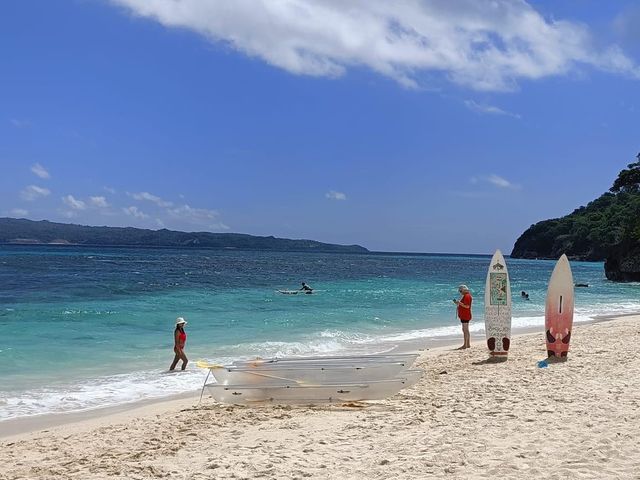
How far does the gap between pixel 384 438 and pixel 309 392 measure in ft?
7.13

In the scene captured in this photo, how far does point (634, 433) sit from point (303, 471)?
3258 mm

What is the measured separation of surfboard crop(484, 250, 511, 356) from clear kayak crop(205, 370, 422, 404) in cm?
395

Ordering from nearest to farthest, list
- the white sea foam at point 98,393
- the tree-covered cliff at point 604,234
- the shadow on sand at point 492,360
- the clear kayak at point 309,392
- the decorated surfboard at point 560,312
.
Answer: the clear kayak at point 309,392 < the white sea foam at point 98,393 < the decorated surfboard at point 560,312 < the shadow on sand at point 492,360 < the tree-covered cliff at point 604,234

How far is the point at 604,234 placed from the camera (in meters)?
111

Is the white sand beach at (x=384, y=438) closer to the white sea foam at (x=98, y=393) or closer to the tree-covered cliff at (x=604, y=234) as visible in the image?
the white sea foam at (x=98, y=393)

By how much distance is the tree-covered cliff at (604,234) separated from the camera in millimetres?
54688

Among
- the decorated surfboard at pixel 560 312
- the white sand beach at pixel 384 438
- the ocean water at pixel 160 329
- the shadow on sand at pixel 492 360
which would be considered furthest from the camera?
the shadow on sand at pixel 492 360

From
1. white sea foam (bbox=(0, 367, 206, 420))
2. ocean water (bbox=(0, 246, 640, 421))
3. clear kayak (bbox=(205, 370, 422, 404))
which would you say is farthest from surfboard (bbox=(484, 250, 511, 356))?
white sea foam (bbox=(0, 367, 206, 420))

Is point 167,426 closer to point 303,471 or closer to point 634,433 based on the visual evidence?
point 303,471

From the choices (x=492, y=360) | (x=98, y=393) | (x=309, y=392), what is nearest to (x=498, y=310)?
(x=492, y=360)

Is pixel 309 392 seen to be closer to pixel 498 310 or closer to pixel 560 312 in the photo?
pixel 498 310

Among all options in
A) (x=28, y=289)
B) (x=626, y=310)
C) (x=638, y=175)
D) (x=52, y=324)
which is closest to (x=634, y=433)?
(x=52, y=324)

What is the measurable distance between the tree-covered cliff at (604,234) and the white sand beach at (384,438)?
167ft

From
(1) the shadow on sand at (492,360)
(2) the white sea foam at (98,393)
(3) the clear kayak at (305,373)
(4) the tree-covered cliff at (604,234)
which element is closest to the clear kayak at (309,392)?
(3) the clear kayak at (305,373)
